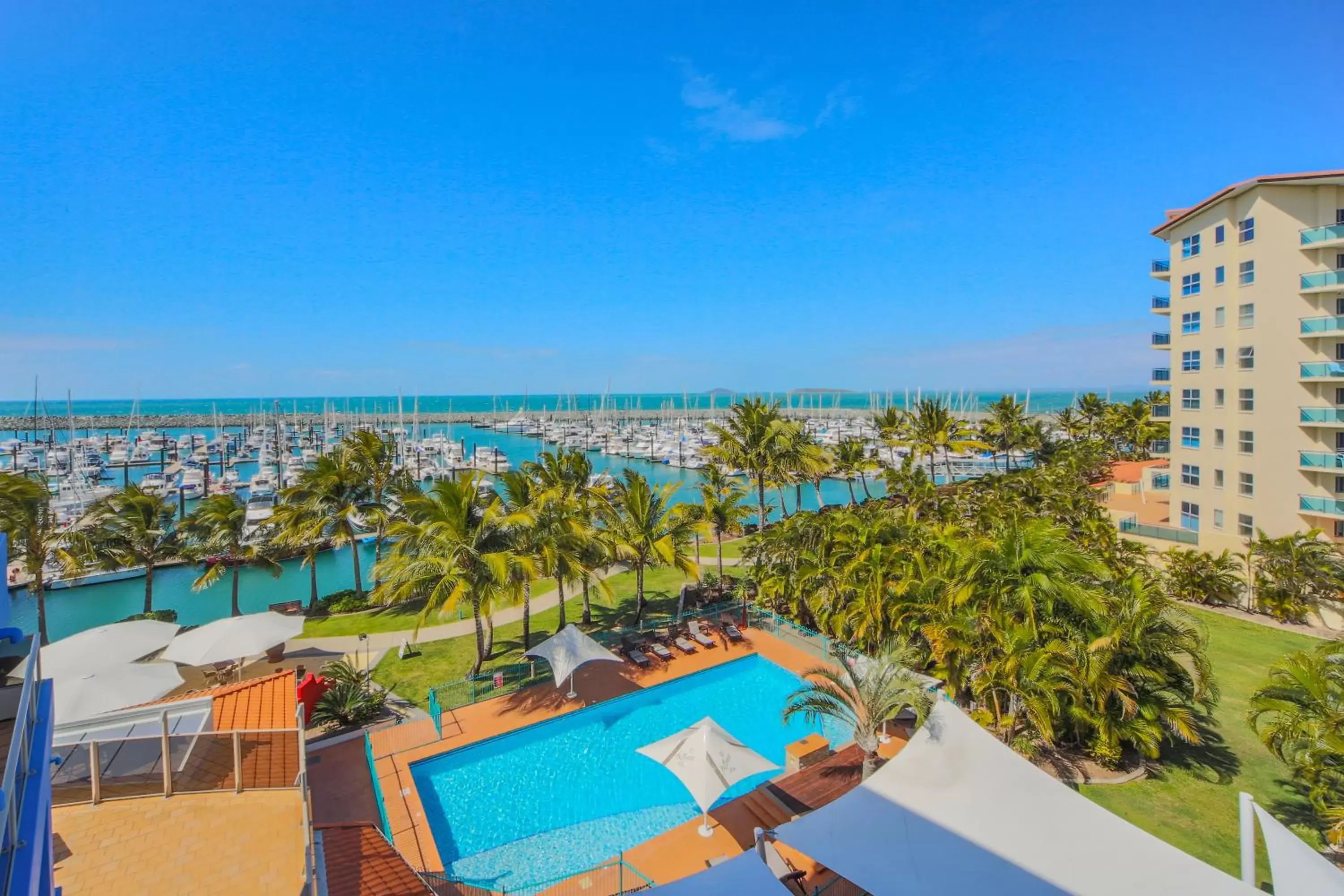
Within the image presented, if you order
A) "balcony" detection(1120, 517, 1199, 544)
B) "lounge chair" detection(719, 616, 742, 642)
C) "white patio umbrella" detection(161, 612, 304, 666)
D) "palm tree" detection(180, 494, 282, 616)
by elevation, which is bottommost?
"lounge chair" detection(719, 616, 742, 642)

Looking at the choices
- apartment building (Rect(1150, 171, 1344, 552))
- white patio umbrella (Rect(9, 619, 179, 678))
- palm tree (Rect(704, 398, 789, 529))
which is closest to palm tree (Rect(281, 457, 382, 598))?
white patio umbrella (Rect(9, 619, 179, 678))

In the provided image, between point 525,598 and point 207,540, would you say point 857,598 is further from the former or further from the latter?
point 207,540

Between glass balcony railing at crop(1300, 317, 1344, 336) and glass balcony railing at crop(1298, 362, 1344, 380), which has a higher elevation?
glass balcony railing at crop(1300, 317, 1344, 336)

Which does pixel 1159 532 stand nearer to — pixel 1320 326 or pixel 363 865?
pixel 1320 326

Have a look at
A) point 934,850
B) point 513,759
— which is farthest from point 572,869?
point 934,850

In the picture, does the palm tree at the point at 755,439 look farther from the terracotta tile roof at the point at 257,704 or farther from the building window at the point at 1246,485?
the building window at the point at 1246,485

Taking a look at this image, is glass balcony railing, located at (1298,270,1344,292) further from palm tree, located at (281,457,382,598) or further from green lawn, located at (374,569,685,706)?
palm tree, located at (281,457,382,598)
